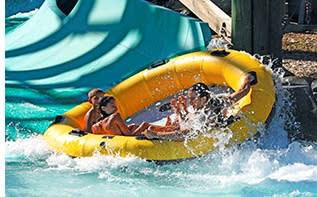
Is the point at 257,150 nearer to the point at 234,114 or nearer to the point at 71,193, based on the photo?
the point at 234,114

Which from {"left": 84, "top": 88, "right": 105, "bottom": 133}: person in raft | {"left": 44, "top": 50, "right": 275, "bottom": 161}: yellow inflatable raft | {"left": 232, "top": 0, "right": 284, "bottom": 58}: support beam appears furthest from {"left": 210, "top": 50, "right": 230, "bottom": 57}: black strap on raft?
{"left": 84, "top": 88, "right": 105, "bottom": 133}: person in raft

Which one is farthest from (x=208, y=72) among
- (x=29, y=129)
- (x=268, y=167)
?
(x=29, y=129)

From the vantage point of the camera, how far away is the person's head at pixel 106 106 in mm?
5223

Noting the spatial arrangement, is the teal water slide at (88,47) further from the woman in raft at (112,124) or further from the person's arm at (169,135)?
the person's arm at (169,135)

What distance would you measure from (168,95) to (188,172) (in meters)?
1.27

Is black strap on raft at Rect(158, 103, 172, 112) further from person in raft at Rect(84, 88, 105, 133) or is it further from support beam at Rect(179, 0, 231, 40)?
support beam at Rect(179, 0, 231, 40)

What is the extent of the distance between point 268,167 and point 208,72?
1.22 metres

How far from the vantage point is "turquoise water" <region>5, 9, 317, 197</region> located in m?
4.40

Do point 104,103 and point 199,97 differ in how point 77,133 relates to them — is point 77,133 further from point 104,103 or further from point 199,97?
point 199,97

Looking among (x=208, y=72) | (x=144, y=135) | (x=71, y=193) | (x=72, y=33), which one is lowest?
(x=71, y=193)

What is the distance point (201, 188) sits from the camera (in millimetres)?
4410

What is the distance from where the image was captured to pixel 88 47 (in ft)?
25.5

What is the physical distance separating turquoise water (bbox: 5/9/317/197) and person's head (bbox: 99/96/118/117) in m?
0.49

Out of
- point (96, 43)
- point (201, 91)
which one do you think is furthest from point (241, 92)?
point (96, 43)
